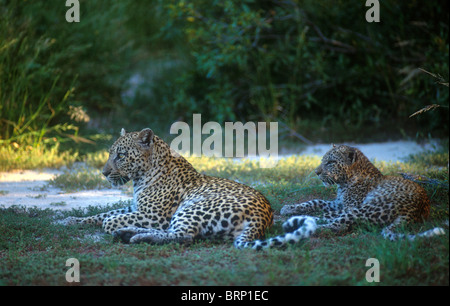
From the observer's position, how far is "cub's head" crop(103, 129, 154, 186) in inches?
245

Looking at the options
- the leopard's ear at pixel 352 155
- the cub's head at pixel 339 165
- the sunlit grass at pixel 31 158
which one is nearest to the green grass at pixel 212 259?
the cub's head at pixel 339 165

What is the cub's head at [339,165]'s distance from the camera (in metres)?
6.35

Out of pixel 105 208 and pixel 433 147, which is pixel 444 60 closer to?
pixel 433 147

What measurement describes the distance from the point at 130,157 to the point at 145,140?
0.26 meters

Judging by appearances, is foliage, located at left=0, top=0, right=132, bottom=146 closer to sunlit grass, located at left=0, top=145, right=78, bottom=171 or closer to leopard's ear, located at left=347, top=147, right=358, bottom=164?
sunlit grass, located at left=0, top=145, right=78, bottom=171

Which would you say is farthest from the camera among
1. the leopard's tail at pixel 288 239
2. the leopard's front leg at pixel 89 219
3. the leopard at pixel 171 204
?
the leopard's front leg at pixel 89 219

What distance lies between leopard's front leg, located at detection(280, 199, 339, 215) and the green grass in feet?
1.48

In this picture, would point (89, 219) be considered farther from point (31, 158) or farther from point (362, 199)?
point (31, 158)

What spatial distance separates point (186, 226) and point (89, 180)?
315 centimetres

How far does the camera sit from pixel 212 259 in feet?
15.7

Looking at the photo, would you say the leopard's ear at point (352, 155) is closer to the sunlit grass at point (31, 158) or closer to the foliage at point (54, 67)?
the sunlit grass at point (31, 158)

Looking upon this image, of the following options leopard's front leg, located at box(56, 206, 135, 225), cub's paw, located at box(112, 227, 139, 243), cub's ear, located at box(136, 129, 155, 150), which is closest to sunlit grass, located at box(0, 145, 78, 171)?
leopard's front leg, located at box(56, 206, 135, 225)

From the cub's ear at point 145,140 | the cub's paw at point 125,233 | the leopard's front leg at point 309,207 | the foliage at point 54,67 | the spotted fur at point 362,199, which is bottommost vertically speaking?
the cub's paw at point 125,233
